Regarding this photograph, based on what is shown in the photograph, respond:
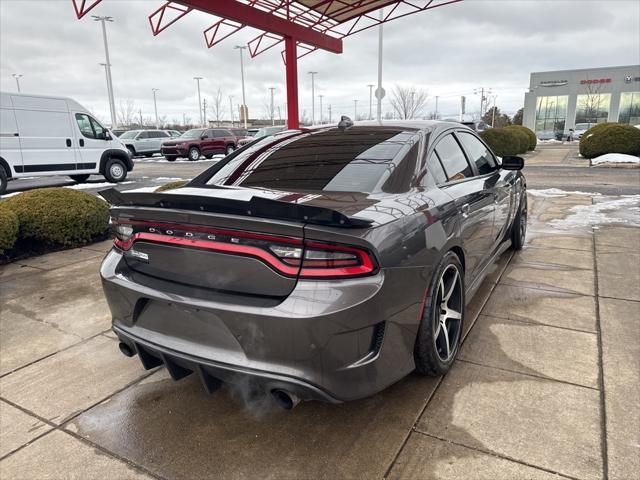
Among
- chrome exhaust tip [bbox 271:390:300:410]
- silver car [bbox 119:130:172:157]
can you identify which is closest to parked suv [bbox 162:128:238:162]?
silver car [bbox 119:130:172:157]

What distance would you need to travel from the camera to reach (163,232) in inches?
87.4

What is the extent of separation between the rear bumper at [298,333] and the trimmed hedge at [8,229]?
386 centimetres

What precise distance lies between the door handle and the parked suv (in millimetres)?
20708

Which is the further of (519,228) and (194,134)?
(194,134)

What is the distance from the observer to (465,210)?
9.69 ft

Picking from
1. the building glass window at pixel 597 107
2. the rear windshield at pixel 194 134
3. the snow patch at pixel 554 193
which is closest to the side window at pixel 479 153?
the snow patch at pixel 554 193

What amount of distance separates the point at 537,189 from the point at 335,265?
33.9 ft

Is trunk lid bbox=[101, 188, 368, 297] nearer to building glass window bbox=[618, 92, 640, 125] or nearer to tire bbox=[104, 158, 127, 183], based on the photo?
tire bbox=[104, 158, 127, 183]

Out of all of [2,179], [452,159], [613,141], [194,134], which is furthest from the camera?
[194,134]

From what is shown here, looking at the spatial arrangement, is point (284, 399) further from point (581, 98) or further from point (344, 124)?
point (581, 98)

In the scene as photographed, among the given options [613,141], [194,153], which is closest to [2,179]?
[194,153]

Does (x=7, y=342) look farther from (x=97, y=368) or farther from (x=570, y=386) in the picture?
(x=570, y=386)

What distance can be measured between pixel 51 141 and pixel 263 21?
641 centimetres

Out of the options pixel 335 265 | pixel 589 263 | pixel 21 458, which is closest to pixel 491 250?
pixel 589 263
